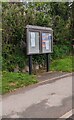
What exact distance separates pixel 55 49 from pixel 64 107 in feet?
33.1

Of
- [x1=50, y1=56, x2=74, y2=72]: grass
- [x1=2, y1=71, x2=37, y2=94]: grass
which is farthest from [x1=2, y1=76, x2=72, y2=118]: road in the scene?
[x1=50, y1=56, x2=74, y2=72]: grass

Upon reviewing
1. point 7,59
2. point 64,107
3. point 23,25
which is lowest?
point 64,107

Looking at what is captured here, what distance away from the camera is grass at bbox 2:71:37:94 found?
8.01 meters

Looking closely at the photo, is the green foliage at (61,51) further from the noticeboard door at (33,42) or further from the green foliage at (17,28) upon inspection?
the noticeboard door at (33,42)

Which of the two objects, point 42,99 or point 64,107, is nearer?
point 64,107

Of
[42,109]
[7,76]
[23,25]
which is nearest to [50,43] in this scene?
[23,25]

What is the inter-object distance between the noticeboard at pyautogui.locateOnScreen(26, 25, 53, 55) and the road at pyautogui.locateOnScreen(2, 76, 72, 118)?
2.51 m

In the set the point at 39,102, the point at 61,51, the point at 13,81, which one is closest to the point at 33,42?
the point at 13,81

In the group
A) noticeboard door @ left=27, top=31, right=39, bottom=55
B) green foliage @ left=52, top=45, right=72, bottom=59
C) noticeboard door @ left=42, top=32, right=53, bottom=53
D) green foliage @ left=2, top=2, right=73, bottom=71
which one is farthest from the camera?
green foliage @ left=52, top=45, right=72, bottom=59

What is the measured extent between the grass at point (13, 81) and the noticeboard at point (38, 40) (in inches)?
58.7

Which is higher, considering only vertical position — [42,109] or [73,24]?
[73,24]

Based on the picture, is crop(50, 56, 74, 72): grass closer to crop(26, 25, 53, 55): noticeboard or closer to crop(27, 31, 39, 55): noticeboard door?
crop(26, 25, 53, 55): noticeboard

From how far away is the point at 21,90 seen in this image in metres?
7.96

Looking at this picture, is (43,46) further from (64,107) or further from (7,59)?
(64,107)
